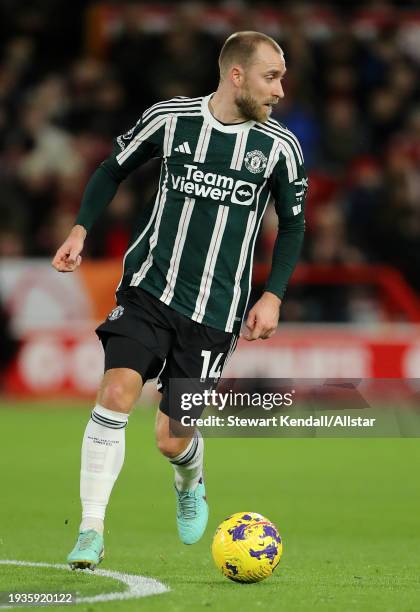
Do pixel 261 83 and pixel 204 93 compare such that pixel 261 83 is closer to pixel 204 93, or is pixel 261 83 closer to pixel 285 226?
pixel 285 226

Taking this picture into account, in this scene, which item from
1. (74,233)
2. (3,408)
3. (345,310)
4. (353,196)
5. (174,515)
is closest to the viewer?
(74,233)

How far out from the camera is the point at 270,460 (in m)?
10.6

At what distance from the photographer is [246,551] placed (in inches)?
218

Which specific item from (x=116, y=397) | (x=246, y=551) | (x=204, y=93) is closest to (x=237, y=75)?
(x=116, y=397)

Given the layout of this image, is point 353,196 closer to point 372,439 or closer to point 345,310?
point 345,310

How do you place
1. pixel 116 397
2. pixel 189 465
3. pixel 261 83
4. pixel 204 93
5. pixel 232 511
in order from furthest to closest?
pixel 204 93, pixel 232 511, pixel 189 465, pixel 261 83, pixel 116 397

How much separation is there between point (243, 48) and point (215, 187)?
0.59 metres

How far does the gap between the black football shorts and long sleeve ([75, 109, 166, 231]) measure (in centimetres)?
39

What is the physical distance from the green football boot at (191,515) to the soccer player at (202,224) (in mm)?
565

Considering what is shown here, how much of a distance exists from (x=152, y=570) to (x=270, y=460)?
4.77 meters

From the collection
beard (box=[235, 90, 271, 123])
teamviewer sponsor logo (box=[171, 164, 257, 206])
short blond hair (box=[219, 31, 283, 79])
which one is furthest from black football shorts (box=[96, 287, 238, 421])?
short blond hair (box=[219, 31, 283, 79])

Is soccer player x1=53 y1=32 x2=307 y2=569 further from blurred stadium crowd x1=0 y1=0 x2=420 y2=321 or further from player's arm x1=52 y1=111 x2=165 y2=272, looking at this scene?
blurred stadium crowd x1=0 y1=0 x2=420 y2=321

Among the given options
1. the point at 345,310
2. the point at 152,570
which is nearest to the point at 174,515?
the point at 152,570

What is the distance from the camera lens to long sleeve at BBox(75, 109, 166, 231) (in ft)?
19.8
